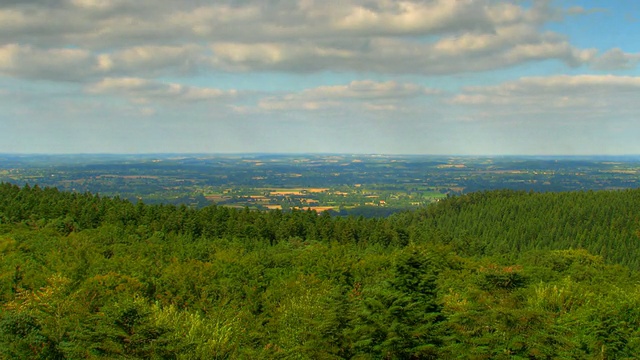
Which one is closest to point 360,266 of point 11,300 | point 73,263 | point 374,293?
point 374,293

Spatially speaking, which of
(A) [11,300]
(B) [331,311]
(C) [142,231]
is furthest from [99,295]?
(C) [142,231]

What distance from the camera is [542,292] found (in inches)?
1937

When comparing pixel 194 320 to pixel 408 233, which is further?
pixel 408 233

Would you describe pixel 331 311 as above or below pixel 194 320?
above

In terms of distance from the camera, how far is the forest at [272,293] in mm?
30078

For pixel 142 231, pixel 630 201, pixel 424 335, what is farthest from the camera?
pixel 630 201

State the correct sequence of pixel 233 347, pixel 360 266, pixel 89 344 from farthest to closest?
pixel 360 266 < pixel 233 347 < pixel 89 344

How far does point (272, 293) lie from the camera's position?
5181 centimetres

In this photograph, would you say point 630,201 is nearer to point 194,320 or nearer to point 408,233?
point 408,233

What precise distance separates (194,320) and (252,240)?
181 ft

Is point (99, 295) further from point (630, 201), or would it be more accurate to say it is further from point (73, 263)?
point (630, 201)

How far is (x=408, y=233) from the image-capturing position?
109250mm

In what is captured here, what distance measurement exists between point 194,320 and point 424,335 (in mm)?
16693

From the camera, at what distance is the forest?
3008 cm
